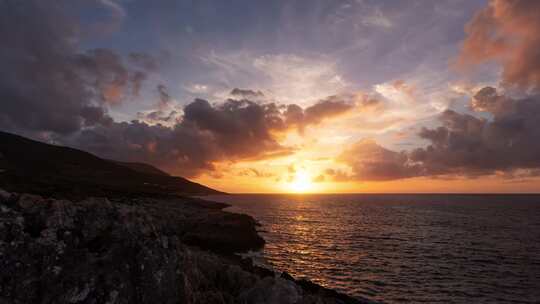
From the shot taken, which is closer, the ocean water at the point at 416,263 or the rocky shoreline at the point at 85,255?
the rocky shoreline at the point at 85,255

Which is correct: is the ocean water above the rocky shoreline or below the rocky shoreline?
below

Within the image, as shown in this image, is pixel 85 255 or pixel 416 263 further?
pixel 416 263

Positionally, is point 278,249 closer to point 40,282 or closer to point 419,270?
point 419,270

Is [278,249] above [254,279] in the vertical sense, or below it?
below

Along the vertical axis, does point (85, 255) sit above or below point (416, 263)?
above

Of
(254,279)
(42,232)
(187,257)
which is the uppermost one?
(42,232)

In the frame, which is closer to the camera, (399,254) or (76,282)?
(76,282)

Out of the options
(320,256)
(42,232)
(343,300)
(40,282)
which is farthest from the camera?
(320,256)

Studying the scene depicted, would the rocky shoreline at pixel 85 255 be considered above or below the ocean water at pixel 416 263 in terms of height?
above

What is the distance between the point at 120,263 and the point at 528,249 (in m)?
74.9

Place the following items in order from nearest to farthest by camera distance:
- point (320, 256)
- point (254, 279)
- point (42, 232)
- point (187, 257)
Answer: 1. point (42, 232)
2. point (187, 257)
3. point (254, 279)
4. point (320, 256)

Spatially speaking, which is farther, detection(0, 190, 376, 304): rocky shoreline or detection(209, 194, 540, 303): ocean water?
detection(209, 194, 540, 303): ocean water

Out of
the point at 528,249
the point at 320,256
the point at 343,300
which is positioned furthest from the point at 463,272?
the point at 528,249

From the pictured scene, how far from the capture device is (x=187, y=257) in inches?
551
